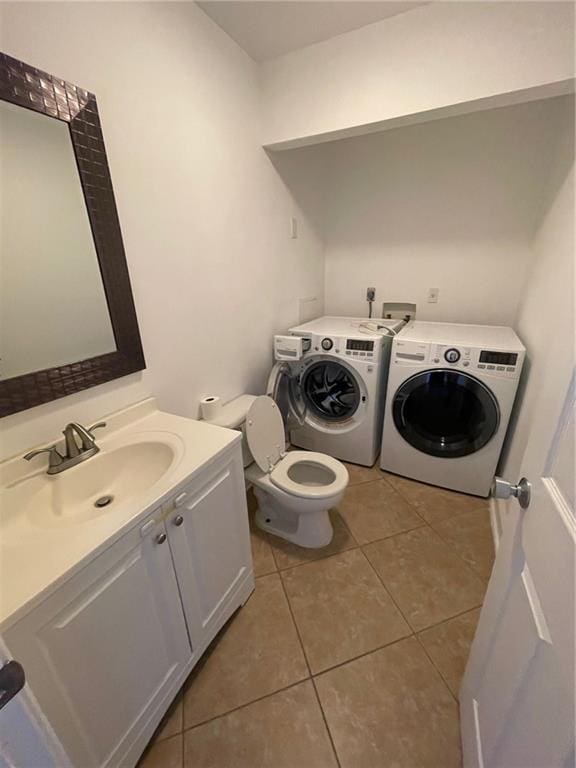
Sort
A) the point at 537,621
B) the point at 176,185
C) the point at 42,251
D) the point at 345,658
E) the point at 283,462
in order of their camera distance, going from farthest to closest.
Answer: the point at 283,462
the point at 176,185
the point at 345,658
the point at 42,251
the point at 537,621

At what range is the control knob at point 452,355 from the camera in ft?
5.73

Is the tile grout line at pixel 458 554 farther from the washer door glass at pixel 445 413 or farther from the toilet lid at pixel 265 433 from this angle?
the toilet lid at pixel 265 433

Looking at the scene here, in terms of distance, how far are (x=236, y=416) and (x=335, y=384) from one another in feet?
2.71

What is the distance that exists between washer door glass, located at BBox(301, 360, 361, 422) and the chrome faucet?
1.39 m

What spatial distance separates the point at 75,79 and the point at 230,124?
0.79 metres

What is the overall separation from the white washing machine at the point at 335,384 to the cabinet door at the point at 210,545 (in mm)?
863

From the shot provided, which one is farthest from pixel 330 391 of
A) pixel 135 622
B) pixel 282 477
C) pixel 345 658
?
pixel 135 622

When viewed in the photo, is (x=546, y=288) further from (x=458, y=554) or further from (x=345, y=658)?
(x=345, y=658)

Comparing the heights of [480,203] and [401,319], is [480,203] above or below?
above

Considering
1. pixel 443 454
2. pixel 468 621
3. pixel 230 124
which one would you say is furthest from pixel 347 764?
pixel 230 124

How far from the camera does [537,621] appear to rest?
0.57m

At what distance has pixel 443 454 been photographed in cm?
197

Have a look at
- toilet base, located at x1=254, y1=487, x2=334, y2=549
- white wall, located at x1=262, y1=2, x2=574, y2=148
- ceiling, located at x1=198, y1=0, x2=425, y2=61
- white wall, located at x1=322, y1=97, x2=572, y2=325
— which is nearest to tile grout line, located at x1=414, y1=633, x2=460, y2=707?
toilet base, located at x1=254, y1=487, x2=334, y2=549

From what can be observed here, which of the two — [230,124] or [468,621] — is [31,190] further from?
[468,621]
